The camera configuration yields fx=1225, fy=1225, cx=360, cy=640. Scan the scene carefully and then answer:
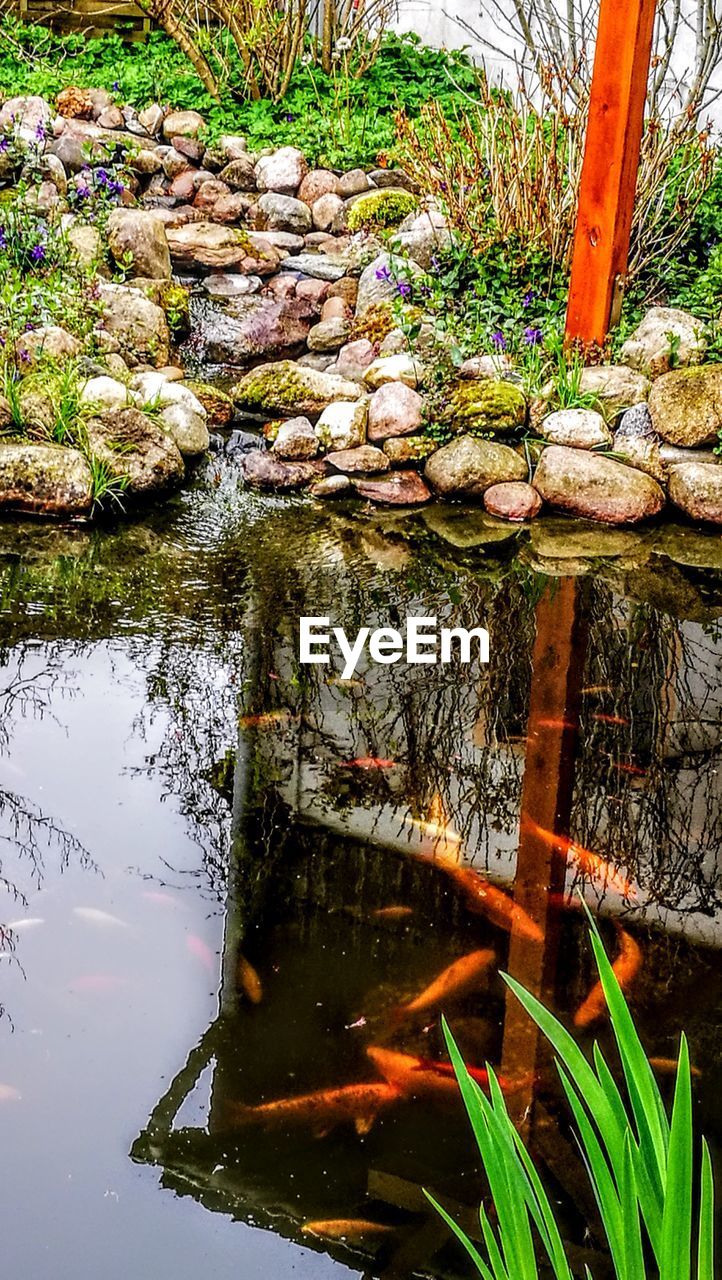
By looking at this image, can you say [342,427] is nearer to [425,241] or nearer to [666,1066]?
[425,241]

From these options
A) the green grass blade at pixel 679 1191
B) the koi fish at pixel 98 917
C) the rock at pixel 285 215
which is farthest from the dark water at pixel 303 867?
the rock at pixel 285 215

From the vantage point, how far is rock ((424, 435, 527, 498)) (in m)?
5.86

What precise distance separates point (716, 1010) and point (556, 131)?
17.7 ft

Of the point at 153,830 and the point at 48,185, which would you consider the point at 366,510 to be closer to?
the point at 153,830

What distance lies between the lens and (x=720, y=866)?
3.36 metres

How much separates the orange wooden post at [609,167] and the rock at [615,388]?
0.27m

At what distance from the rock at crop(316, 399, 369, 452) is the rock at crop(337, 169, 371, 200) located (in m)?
3.56

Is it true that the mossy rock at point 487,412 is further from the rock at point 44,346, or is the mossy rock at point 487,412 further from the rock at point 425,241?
the rock at point 44,346

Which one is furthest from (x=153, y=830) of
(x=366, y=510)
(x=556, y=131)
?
(x=556, y=131)

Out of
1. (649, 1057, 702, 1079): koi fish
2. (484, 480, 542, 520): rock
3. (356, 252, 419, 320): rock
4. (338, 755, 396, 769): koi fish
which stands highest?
(356, 252, 419, 320): rock

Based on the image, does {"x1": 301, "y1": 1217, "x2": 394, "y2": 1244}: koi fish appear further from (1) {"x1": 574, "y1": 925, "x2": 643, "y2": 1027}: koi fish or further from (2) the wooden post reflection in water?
(1) {"x1": 574, "y1": 925, "x2": 643, "y2": 1027}: koi fish

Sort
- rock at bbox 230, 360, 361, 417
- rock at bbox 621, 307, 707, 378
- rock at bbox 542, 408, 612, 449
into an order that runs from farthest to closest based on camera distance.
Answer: rock at bbox 230, 360, 361, 417, rock at bbox 621, 307, 707, 378, rock at bbox 542, 408, 612, 449

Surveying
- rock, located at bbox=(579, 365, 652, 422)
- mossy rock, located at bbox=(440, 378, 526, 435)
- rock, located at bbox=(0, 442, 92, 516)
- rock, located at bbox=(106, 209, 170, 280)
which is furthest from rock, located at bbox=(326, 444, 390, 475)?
rock, located at bbox=(106, 209, 170, 280)

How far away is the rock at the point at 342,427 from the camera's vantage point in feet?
20.2
